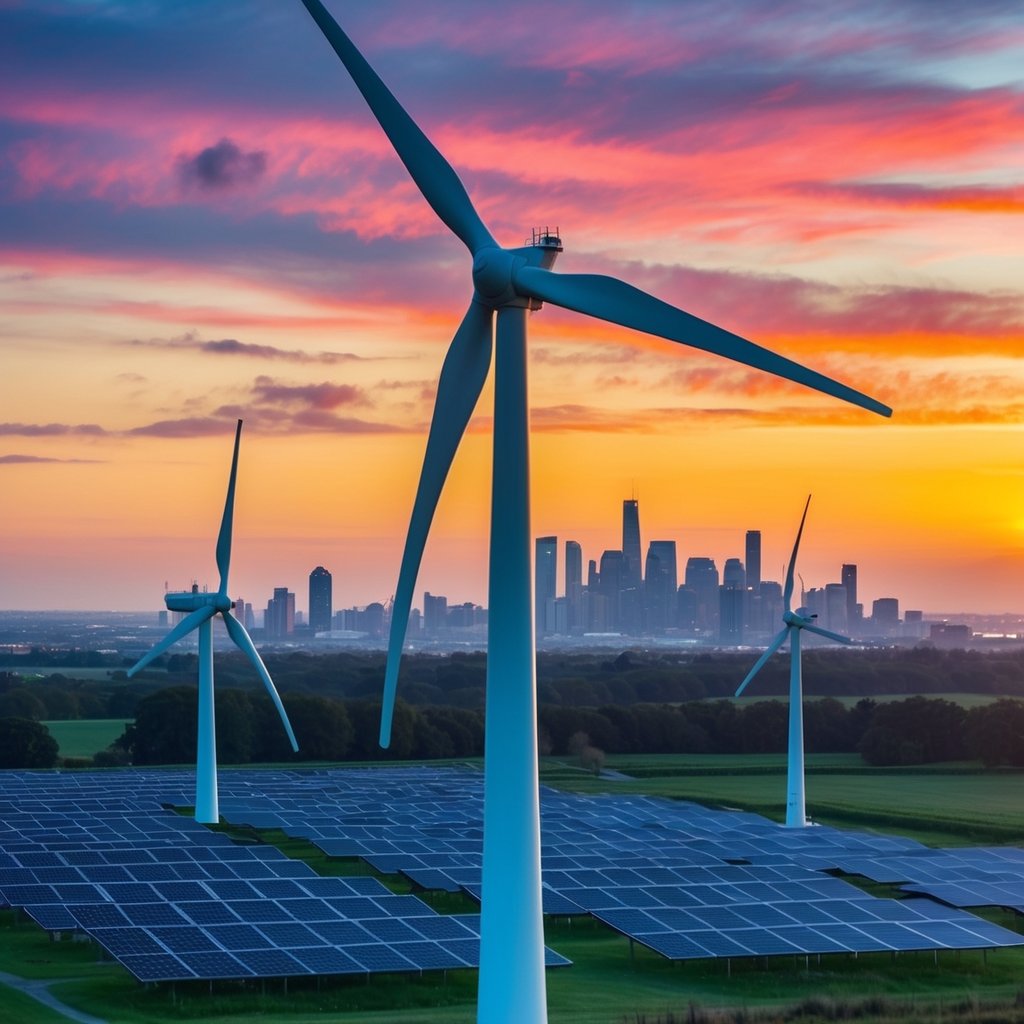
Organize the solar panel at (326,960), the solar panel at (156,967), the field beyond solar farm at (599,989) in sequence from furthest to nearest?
1. the solar panel at (326,960)
2. the solar panel at (156,967)
3. the field beyond solar farm at (599,989)

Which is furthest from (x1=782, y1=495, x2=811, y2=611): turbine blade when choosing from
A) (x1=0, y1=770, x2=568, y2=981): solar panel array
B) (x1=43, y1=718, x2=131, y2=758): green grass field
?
(x1=43, y1=718, x2=131, y2=758): green grass field

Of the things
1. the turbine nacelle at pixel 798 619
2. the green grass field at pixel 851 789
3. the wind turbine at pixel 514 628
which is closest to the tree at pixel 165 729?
the green grass field at pixel 851 789

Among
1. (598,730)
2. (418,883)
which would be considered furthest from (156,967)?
(598,730)

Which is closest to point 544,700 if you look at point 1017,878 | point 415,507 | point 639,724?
point 639,724

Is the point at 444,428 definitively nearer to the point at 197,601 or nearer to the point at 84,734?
the point at 197,601

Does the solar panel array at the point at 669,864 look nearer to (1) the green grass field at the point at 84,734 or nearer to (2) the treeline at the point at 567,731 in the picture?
(2) the treeline at the point at 567,731
